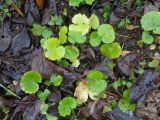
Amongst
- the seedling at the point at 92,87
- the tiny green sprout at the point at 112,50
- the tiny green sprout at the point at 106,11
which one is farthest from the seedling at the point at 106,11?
the seedling at the point at 92,87

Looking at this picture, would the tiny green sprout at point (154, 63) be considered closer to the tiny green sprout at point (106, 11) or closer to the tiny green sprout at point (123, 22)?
the tiny green sprout at point (123, 22)

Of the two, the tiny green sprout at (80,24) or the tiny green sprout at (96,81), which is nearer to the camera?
the tiny green sprout at (96,81)

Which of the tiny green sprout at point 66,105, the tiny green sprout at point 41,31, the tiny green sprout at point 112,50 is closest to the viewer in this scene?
the tiny green sprout at point 66,105

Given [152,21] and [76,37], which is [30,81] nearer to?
[76,37]

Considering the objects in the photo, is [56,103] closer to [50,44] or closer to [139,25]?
[50,44]

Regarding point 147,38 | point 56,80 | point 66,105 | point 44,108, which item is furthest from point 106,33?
point 44,108
